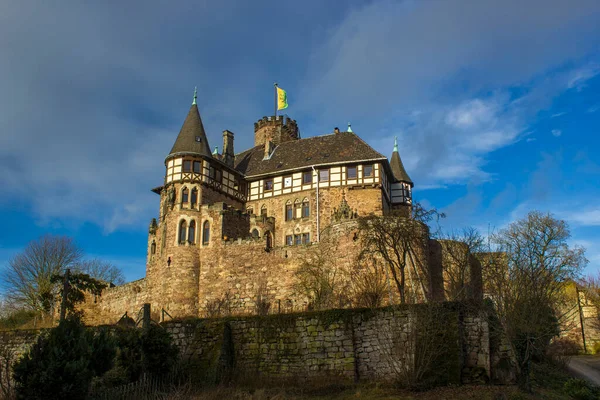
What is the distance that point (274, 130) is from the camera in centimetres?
5925

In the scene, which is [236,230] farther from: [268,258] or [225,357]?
[225,357]

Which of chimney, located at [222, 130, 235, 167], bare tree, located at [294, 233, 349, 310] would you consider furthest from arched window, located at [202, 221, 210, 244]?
chimney, located at [222, 130, 235, 167]

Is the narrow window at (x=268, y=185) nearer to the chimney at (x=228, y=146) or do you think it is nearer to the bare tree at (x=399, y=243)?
the chimney at (x=228, y=146)

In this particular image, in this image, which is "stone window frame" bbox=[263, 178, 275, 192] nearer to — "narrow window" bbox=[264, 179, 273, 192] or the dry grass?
"narrow window" bbox=[264, 179, 273, 192]

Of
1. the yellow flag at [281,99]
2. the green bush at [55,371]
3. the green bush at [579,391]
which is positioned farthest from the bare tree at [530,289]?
the yellow flag at [281,99]

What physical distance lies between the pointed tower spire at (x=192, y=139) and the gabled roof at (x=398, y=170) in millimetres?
18555

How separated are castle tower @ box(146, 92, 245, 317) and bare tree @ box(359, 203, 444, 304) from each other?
42.7 ft

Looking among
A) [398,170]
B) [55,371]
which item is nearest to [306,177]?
[398,170]

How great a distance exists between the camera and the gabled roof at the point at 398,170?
178ft

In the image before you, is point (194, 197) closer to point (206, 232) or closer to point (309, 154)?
point (206, 232)

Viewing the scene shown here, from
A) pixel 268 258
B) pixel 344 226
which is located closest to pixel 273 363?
pixel 344 226

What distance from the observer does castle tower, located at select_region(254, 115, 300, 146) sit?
5897 centimetres

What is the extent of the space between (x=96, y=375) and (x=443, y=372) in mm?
10956

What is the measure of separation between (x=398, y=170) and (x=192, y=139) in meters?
20.4
